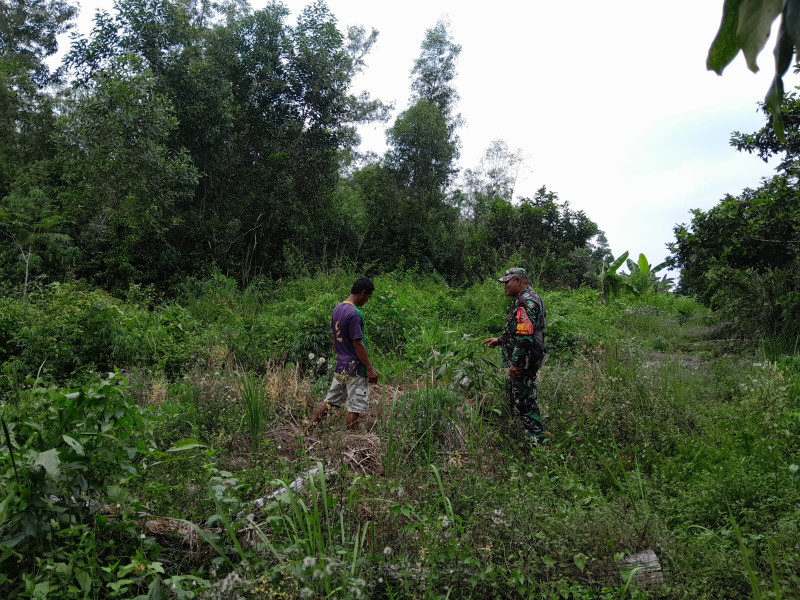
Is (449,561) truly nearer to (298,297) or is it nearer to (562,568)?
(562,568)

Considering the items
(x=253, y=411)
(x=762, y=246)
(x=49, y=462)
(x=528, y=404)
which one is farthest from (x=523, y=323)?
(x=762, y=246)

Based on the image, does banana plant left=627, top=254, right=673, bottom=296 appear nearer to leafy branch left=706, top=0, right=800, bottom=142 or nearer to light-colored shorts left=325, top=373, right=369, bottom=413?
light-colored shorts left=325, top=373, right=369, bottom=413

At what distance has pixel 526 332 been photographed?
509 cm

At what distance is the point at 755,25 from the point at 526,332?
421cm

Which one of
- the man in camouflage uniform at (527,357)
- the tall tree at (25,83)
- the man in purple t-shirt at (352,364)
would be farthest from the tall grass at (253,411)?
the tall tree at (25,83)

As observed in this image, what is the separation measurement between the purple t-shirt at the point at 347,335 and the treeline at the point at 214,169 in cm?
702

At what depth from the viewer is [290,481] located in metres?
3.66

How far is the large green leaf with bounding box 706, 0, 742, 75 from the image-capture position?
1.04m

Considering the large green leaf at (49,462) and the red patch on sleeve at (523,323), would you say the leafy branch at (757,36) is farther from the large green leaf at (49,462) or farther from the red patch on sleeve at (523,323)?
the red patch on sleeve at (523,323)

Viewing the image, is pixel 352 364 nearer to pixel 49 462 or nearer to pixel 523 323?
pixel 523 323

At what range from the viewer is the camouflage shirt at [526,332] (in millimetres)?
5078

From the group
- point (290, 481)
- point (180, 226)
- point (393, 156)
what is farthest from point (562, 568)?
Answer: point (393, 156)

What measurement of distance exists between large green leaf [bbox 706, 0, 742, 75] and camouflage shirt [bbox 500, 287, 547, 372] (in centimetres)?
412

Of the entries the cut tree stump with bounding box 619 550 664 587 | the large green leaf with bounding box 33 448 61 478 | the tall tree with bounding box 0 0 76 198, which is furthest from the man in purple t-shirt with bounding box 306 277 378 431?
A: the tall tree with bounding box 0 0 76 198
